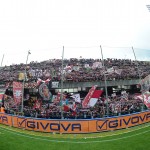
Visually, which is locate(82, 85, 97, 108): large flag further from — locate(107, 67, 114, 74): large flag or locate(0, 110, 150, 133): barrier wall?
locate(107, 67, 114, 74): large flag

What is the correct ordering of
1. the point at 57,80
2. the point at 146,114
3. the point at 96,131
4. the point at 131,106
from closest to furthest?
1. the point at 96,131
2. the point at 146,114
3. the point at 131,106
4. the point at 57,80

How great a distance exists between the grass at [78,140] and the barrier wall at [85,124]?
1.51ft

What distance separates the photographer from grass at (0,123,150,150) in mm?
18641

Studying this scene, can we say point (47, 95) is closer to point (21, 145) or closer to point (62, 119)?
point (62, 119)

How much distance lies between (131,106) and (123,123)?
388 centimetres

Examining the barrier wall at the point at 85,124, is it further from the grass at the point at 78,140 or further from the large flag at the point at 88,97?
the large flag at the point at 88,97

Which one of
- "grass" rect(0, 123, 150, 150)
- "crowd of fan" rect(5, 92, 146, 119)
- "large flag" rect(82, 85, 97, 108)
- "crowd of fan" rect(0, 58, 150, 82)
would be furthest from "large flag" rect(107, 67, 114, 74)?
"grass" rect(0, 123, 150, 150)

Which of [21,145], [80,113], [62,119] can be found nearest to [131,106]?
[80,113]

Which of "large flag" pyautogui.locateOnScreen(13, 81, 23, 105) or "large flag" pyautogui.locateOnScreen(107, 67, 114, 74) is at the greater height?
"large flag" pyautogui.locateOnScreen(107, 67, 114, 74)

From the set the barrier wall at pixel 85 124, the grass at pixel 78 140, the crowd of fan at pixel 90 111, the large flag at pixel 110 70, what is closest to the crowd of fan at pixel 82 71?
the large flag at pixel 110 70

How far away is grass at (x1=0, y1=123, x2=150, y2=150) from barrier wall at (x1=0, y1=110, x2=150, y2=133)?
46cm

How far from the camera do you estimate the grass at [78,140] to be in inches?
734

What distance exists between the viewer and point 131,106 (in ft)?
86.9

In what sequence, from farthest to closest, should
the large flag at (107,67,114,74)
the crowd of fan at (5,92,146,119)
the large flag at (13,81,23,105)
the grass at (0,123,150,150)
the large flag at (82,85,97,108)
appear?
1. the large flag at (107,67,114,74)
2. the large flag at (13,81,23,105)
3. the large flag at (82,85,97,108)
4. the crowd of fan at (5,92,146,119)
5. the grass at (0,123,150,150)
